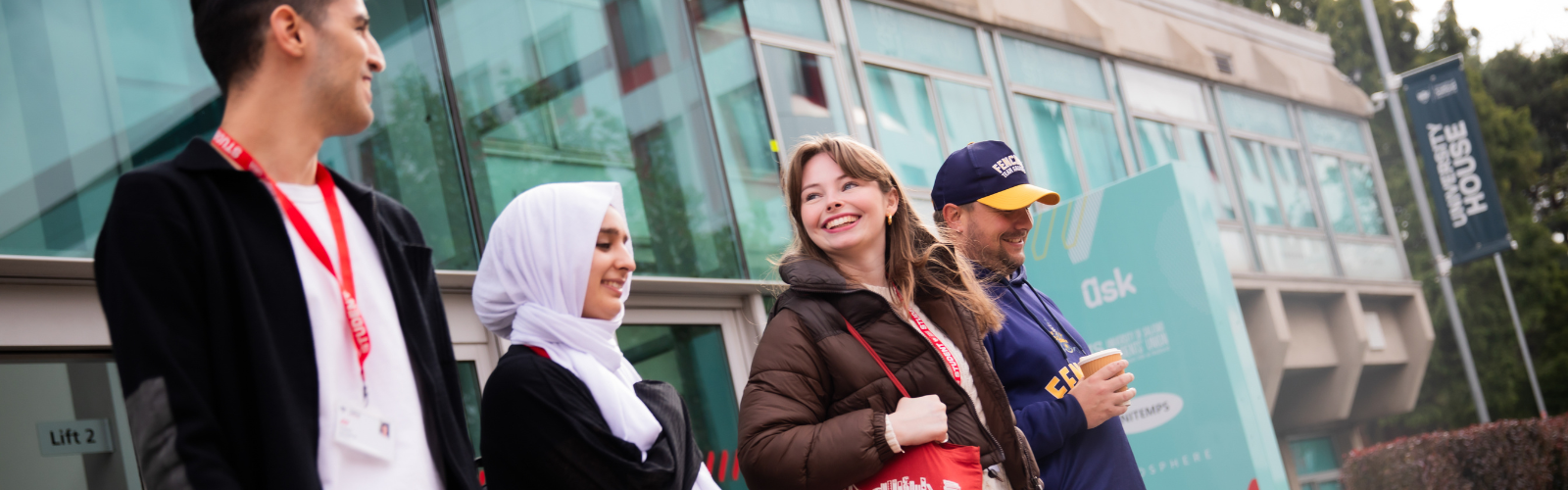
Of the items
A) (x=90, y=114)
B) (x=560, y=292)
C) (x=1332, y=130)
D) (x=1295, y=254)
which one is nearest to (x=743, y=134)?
(x=90, y=114)

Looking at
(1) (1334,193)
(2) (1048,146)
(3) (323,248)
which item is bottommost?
(3) (323,248)

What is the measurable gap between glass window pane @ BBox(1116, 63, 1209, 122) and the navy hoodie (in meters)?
11.4

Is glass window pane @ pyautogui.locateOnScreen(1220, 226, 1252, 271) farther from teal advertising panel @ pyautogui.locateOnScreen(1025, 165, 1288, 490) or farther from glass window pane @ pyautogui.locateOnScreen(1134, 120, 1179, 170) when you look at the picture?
teal advertising panel @ pyautogui.locateOnScreen(1025, 165, 1288, 490)

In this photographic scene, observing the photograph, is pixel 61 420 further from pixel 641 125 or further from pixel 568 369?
pixel 641 125

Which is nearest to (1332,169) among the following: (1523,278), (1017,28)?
(1523,278)

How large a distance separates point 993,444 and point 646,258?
3975 millimetres

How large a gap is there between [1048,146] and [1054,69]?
1.20 metres

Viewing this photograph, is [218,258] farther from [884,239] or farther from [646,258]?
[646,258]

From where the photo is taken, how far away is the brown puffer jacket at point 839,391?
218cm

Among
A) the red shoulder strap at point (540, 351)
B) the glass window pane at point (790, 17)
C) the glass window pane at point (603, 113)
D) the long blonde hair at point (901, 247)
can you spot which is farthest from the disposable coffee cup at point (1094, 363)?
the glass window pane at point (790, 17)

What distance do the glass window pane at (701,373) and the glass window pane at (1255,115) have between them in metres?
11.5

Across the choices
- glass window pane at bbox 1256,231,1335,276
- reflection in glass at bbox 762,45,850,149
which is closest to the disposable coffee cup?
reflection in glass at bbox 762,45,850,149

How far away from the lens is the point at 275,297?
1.55 m

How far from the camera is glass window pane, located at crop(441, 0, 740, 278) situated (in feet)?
18.7
